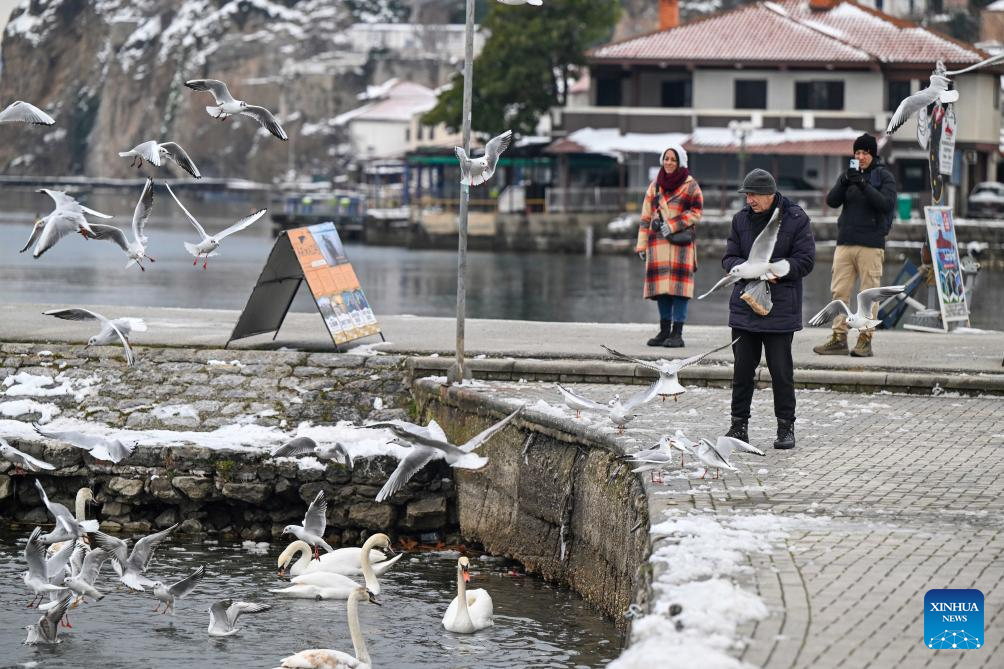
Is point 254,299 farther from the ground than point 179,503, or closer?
farther from the ground

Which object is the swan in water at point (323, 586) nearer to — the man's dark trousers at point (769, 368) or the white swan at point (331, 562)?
the white swan at point (331, 562)

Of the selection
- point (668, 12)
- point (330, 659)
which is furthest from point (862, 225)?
point (668, 12)

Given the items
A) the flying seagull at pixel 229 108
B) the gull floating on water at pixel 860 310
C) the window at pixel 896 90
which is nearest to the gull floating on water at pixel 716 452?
the gull floating on water at pixel 860 310

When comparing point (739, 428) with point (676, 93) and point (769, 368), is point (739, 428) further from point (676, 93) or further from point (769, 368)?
point (676, 93)

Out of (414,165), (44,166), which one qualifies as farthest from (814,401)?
(44,166)

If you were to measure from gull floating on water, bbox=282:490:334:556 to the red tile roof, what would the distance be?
5143 cm

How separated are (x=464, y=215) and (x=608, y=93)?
52599mm

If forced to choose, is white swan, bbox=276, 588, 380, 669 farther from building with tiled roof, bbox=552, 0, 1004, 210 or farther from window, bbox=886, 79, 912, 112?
window, bbox=886, 79, 912, 112

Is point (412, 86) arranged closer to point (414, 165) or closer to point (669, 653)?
point (414, 165)

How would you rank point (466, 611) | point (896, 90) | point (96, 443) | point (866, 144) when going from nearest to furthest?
1. point (466, 611)
2. point (96, 443)
3. point (866, 144)
4. point (896, 90)

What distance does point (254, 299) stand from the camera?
44.3ft

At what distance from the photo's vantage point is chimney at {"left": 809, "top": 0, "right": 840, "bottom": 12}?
66.9 m

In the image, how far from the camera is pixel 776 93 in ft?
199

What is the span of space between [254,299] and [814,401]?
488 centimetres
